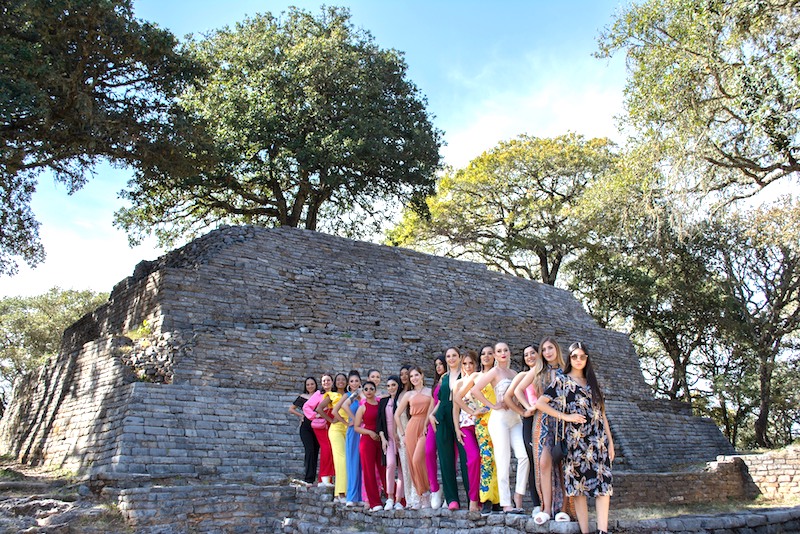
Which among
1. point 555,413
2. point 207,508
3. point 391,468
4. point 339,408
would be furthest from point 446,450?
point 207,508

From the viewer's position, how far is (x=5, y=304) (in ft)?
84.7

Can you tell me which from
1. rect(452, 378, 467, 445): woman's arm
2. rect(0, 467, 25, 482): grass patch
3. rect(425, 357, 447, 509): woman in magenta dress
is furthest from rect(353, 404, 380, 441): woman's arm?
rect(0, 467, 25, 482): grass patch

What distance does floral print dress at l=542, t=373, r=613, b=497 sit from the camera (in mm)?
5266

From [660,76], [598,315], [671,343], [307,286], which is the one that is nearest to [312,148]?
[307,286]

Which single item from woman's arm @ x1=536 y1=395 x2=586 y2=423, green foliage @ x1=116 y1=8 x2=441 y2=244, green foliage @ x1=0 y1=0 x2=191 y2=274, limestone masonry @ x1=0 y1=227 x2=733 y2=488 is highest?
green foliage @ x1=116 y1=8 x2=441 y2=244

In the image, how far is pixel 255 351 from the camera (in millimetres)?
11789

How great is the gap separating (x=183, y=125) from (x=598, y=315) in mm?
18016

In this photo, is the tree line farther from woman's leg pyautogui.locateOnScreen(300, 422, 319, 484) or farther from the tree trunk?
woman's leg pyautogui.locateOnScreen(300, 422, 319, 484)

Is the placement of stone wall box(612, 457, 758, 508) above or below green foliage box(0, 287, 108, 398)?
below

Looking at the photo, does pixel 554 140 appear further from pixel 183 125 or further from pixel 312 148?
pixel 183 125

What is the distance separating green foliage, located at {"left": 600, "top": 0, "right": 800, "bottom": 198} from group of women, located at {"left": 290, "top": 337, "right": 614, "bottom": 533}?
7.26m

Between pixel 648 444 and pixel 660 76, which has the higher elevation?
pixel 660 76

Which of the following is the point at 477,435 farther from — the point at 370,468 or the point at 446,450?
the point at 370,468

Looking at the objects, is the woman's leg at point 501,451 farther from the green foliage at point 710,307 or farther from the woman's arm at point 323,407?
the green foliage at point 710,307
